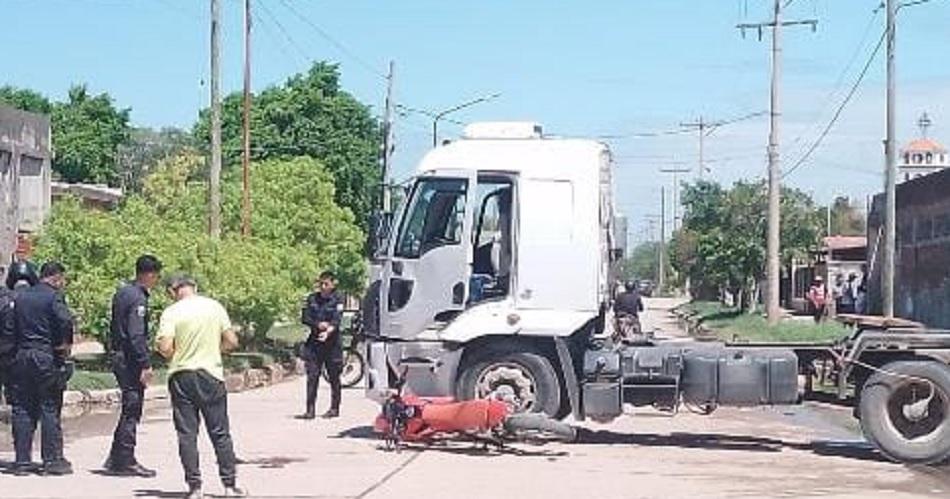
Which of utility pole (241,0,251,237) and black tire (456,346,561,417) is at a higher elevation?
utility pole (241,0,251,237)

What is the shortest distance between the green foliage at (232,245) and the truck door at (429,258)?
9604 mm

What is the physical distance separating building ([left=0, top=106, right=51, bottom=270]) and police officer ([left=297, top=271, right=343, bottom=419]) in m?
22.4

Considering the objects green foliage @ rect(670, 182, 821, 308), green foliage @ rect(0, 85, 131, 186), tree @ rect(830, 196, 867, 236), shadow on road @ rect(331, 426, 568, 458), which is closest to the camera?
shadow on road @ rect(331, 426, 568, 458)

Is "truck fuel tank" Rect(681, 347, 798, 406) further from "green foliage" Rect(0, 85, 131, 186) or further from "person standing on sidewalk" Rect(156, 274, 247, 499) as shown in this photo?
"green foliage" Rect(0, 85, 131, 186)

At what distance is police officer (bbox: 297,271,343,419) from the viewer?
2100 centimetres

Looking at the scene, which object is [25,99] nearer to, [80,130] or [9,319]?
[80,130]

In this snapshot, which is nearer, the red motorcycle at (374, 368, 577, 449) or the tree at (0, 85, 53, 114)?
the red motorcycle at (374, 368, 577, 449)

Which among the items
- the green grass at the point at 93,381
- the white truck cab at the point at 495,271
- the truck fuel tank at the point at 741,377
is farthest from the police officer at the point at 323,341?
the truck fuel tank at the point at 741,377

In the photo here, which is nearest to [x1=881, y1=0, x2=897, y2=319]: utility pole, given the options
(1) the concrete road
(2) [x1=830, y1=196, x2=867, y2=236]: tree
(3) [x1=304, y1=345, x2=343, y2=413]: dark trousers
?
(1) the concrete road

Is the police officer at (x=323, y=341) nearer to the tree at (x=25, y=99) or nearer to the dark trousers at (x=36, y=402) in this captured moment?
the dark trousers at (x=36, y=402)

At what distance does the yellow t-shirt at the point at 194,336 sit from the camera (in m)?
13.1

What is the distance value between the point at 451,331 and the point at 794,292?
64650 mm

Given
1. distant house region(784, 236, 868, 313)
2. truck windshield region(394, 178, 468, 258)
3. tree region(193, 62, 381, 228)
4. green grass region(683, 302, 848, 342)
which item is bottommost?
green grass region(683, 302, 848, 342)

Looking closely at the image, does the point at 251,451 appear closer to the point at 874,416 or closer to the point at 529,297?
the point at 529,297
